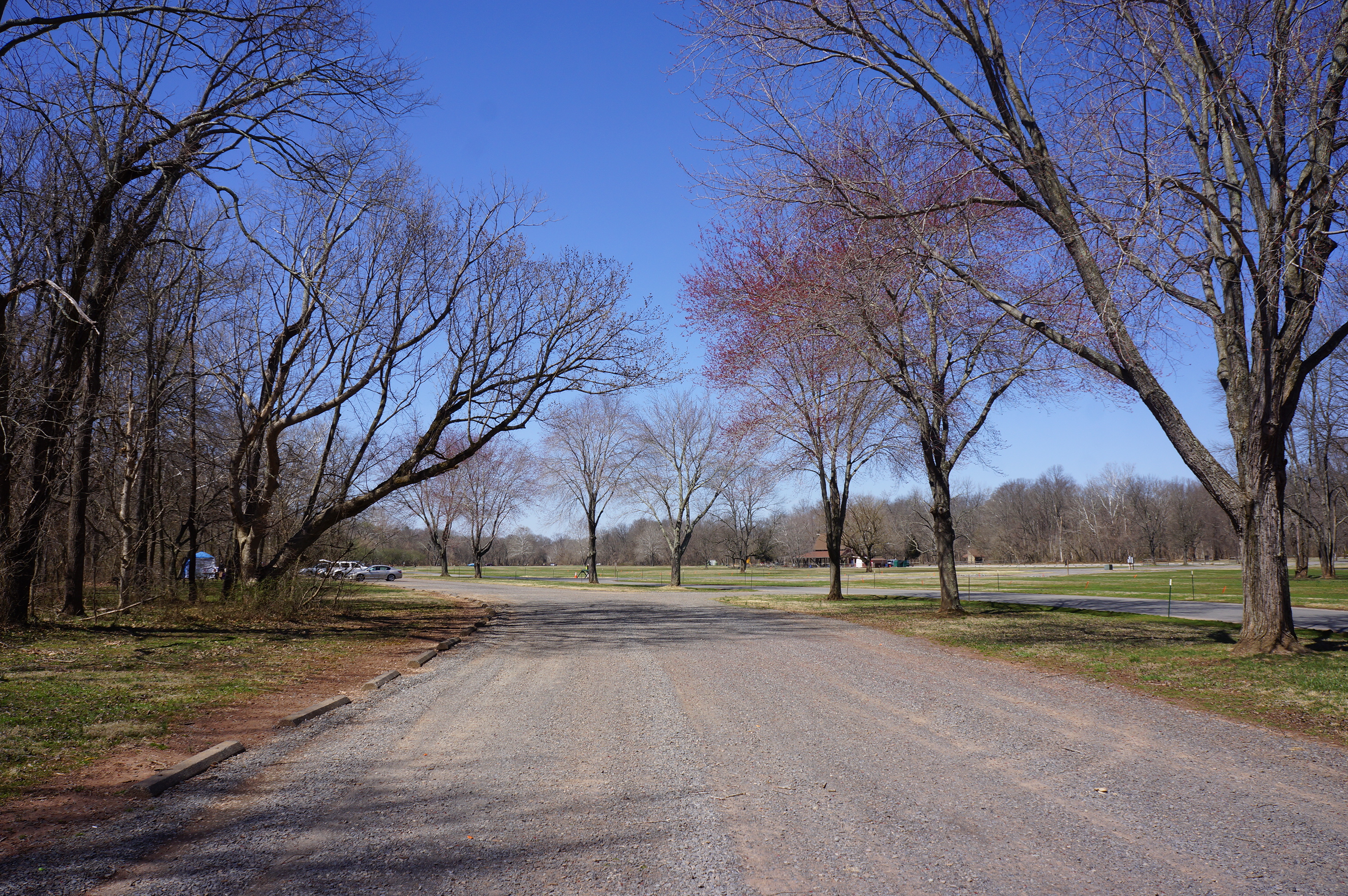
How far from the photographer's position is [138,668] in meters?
9.28

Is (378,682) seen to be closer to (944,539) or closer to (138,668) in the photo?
(138,668)

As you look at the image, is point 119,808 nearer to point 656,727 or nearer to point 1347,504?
point 656,727

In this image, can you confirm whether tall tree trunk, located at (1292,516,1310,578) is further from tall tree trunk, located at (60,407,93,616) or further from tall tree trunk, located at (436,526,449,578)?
tall tree trunk, located at (436,526,449,578)

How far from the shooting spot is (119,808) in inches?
179

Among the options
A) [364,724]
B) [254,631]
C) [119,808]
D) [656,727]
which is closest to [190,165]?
[254,631]

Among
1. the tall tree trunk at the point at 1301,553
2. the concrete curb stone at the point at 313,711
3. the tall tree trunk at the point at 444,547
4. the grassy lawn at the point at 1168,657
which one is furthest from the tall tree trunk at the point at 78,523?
the tall tree trunk at the point at 1301,553

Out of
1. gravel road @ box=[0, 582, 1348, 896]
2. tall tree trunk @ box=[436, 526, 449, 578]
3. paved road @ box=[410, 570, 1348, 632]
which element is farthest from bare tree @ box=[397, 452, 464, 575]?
gravel road @ box=[0, 582, 1348, 896]

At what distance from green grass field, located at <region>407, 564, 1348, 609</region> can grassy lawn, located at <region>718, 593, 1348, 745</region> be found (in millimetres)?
11667

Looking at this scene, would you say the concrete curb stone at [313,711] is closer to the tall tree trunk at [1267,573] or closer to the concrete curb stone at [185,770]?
the concrete curb stone at [185,770]

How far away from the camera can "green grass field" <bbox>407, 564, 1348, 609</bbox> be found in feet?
98.3

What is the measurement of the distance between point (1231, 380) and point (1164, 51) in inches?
182

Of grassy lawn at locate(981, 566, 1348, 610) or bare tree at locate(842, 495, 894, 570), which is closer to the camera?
grassy lawn at locate(981, 566, 1348, 610)

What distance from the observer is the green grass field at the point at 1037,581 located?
30.0m

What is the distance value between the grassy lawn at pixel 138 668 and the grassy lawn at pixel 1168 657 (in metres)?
9.96
